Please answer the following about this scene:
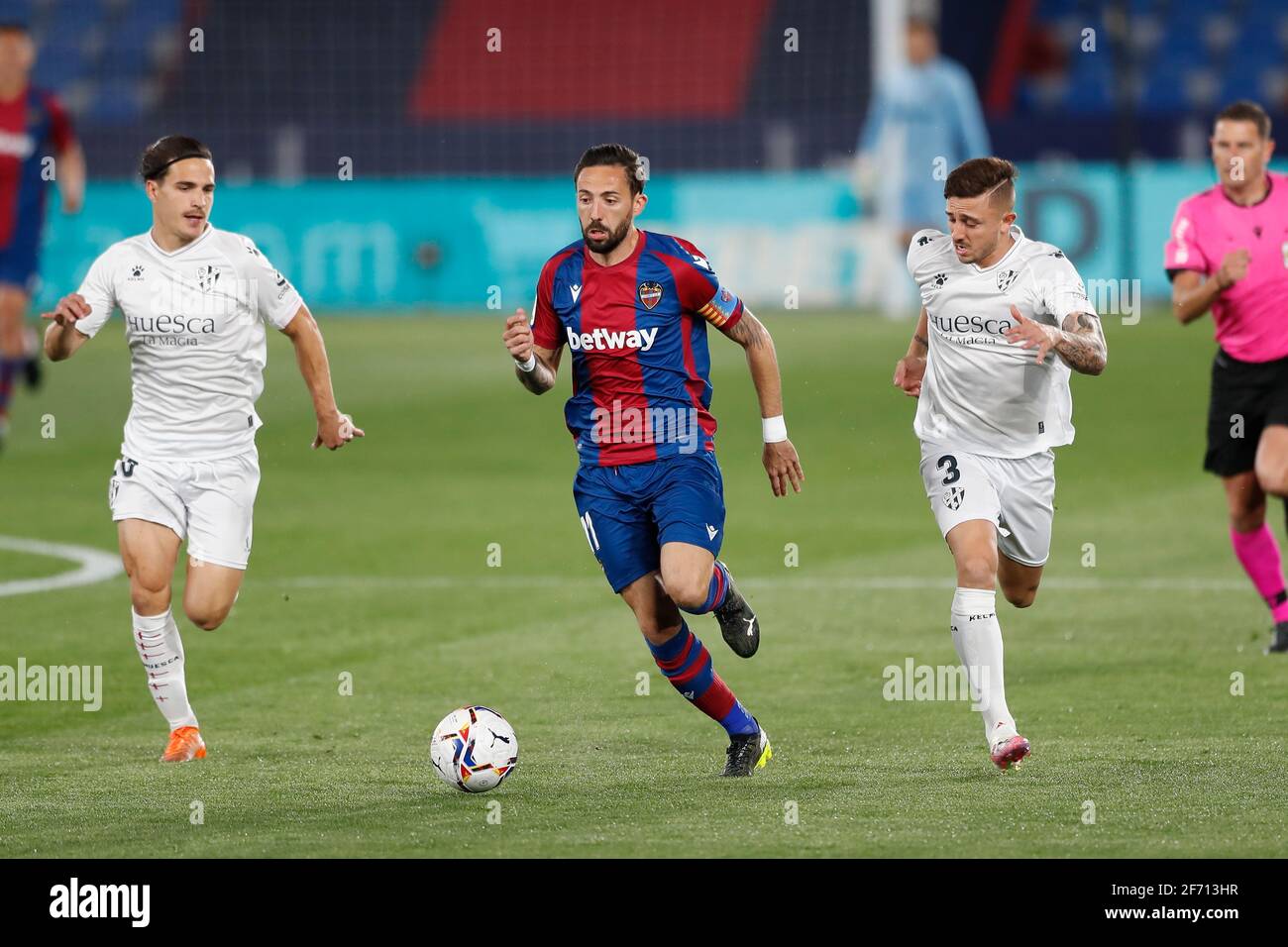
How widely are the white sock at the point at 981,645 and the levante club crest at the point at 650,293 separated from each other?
1.45 metres

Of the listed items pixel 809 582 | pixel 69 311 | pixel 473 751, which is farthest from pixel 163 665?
pixel 809 582

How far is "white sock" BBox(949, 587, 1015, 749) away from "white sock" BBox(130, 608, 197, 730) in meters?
2.74

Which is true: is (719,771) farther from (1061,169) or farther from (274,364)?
(1061,169)

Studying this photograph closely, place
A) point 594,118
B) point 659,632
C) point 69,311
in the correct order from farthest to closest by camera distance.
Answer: point 594,118 → point 69,311 → point 659,632

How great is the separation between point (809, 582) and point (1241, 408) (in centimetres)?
285

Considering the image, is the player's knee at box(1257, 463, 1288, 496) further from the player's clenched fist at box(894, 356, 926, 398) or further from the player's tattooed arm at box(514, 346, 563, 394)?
the player's tattooed arm at box(514, 346, 563, 394)

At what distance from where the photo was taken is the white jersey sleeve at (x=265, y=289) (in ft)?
25.9

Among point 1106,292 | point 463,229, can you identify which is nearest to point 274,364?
point 463,229

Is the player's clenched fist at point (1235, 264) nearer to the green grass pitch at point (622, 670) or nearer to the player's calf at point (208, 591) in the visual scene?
the green grass pitch at point (622, 670)

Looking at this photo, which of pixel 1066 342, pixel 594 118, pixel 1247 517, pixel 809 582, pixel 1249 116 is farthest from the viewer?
pixel 594 118

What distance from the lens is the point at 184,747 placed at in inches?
299

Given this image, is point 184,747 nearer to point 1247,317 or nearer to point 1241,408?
Result: point 1241,408

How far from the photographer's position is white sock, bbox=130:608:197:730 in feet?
25.3

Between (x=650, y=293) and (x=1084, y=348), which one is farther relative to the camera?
(x=650, y=293)
